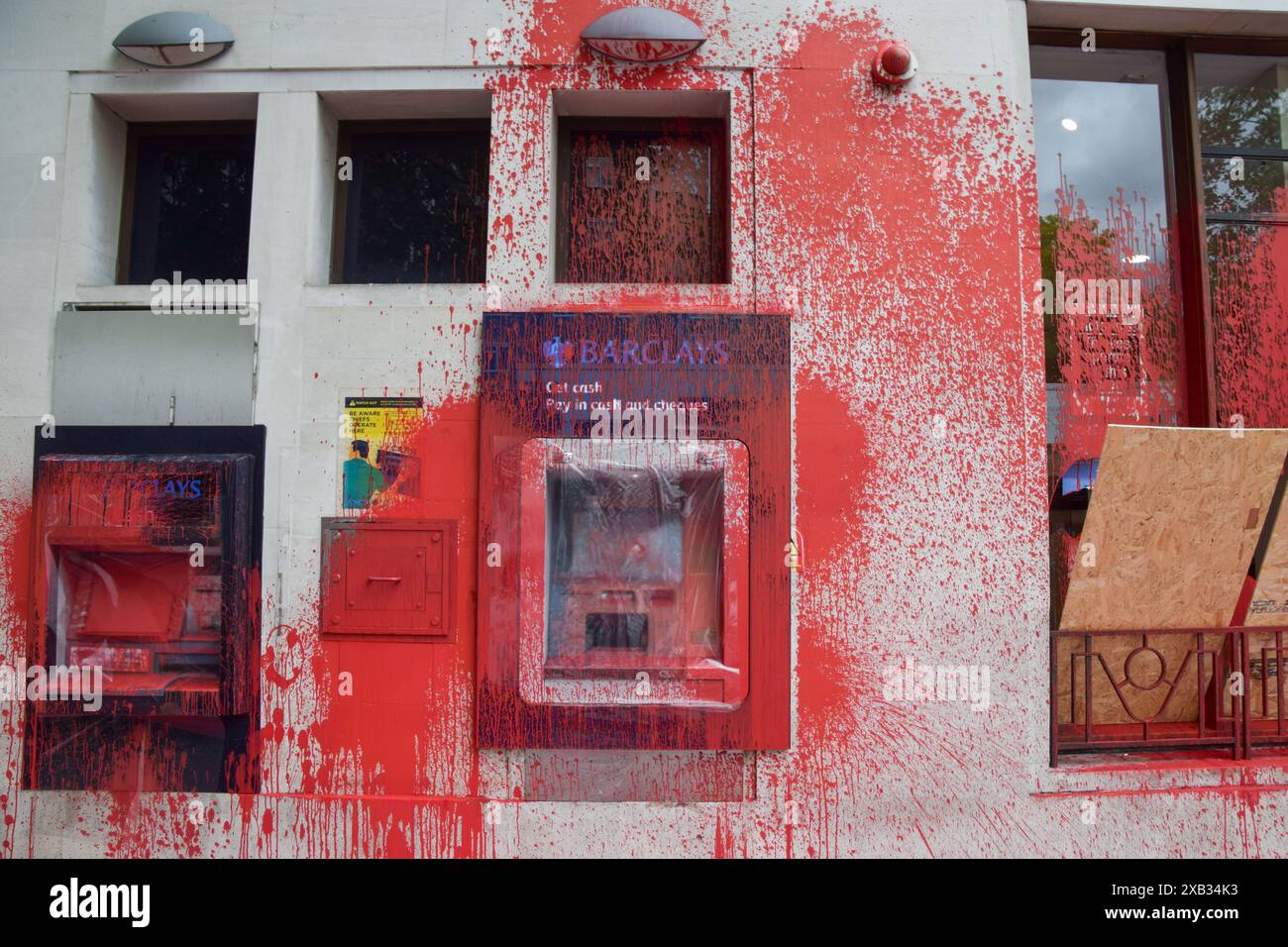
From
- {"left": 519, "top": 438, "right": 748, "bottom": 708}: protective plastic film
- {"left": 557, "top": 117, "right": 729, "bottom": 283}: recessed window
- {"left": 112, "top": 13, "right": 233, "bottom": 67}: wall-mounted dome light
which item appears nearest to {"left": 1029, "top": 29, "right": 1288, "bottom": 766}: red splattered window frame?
{"left": 519, "top": 438, "right": 748, "bottom": 708}: protective plastic film

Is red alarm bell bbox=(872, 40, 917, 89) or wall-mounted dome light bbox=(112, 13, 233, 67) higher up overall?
wall-mounted dome light bbox=(112, 13, 233, 67)

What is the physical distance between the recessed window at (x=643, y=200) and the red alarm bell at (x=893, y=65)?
756mm

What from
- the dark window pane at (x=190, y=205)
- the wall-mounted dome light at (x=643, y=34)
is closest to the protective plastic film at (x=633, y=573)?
the wall-mounted dome light at (x=643, y=34)

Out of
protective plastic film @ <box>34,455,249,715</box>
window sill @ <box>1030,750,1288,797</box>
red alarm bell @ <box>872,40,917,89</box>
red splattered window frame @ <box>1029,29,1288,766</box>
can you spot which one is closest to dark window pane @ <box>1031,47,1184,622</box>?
red splattered window frame @ <box>1029,29,1288,766</box>

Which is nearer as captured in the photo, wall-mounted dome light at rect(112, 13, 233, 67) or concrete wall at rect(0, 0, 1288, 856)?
concrete wall at rect(0, 0, 1288, 856)

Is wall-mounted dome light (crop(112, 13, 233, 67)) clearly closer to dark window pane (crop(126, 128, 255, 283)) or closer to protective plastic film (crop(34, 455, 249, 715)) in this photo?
dark window pane (crop(126, 128, 255, 283))

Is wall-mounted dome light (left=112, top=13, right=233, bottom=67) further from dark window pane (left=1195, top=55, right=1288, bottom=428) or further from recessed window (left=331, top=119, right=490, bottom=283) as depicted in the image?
dark window pane (left=1195, top=55, right=1288, bottom=428)

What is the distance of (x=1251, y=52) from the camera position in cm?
400

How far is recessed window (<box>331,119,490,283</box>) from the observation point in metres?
3.88

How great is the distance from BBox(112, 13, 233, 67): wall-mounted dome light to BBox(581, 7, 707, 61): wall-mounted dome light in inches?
69.6

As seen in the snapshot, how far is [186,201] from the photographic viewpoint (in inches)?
157

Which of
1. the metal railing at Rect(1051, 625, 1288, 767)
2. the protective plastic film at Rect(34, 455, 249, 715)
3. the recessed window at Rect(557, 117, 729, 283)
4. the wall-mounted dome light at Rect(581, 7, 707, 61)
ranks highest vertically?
the wall-mounted dome light at Rect(581, 7, 707, 61)

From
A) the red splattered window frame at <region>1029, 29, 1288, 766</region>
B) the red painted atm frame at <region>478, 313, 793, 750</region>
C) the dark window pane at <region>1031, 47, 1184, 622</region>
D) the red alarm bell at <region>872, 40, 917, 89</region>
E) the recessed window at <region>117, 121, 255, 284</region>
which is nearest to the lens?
the red painted atm frame at <region>478, 313, 793, 750</region>

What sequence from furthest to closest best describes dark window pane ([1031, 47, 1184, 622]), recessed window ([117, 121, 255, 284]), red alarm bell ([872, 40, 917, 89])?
recessed window ([117, 121, 255, 284])
dark window pane ([1031, 47, 1184, 622])
red alarm bell ([872, 40, 917, 89])
